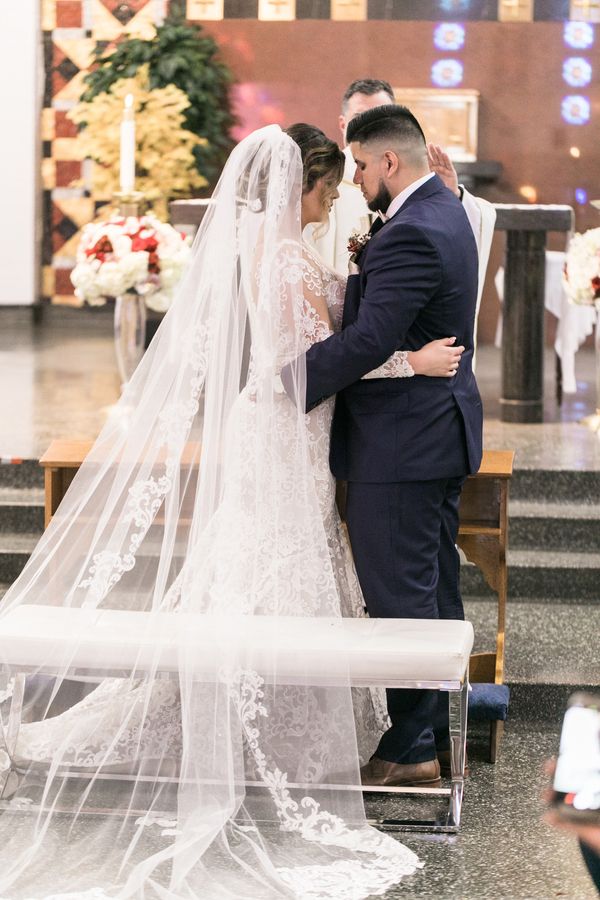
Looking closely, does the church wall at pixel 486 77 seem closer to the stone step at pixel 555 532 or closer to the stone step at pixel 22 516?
the stone step at pixel 555 532

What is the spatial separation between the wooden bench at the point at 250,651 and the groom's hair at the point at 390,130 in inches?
50.5

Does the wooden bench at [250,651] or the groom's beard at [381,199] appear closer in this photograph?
the wooden bench at [250,651]

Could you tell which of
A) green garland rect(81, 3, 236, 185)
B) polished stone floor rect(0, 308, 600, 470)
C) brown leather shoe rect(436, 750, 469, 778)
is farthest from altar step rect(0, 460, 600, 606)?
green garland rect(81, 3, 236, 185)

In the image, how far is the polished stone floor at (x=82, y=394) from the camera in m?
6.58

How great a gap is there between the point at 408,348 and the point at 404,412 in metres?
0.18

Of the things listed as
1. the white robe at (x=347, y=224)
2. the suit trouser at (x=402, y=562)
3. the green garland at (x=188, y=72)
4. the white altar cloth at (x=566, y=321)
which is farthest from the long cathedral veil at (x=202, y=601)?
the green garland at (x=188, y=72)

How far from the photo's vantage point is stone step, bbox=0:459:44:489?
617 centimetres

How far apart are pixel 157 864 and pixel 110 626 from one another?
659 millimetres

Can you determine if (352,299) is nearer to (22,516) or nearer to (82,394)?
(22,516)

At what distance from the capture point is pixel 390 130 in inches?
150

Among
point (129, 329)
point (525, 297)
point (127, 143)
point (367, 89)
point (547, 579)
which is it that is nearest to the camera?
A: point (367, 89)

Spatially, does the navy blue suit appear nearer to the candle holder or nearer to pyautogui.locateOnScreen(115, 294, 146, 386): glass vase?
pyautogui.locateOnScreen(115, 294, 146, 386): glass vase

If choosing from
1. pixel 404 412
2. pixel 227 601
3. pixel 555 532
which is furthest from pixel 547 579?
pixel 227 601

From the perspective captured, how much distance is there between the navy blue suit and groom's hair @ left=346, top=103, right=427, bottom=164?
113 mm
